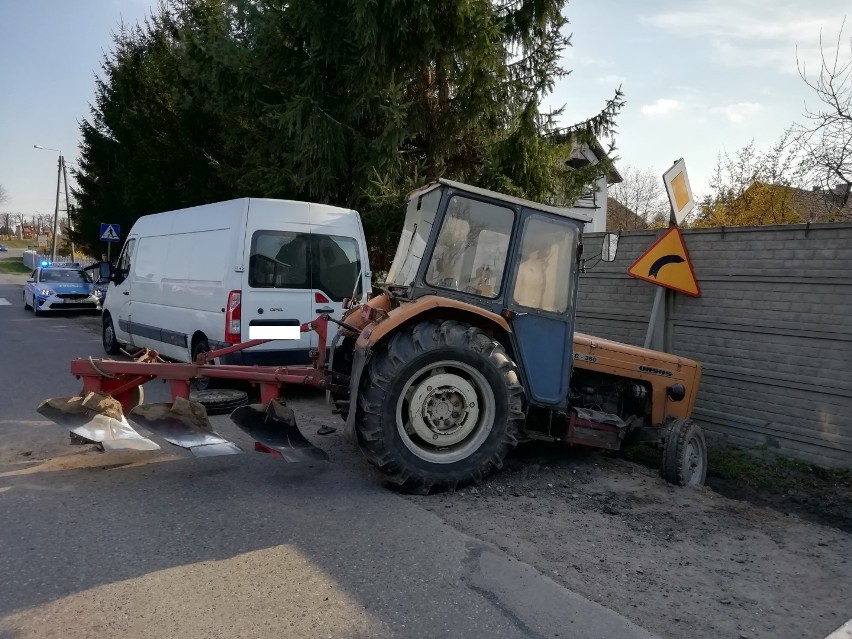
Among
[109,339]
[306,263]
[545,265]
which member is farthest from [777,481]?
[109,339]

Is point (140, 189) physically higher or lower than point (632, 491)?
higher

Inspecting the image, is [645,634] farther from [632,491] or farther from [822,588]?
[632,491]

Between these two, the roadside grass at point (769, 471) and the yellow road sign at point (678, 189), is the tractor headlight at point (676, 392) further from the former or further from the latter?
the yellow road sign at point (678, 189)

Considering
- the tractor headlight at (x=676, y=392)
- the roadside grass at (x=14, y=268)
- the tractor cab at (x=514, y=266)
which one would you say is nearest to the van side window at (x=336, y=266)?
the tractor cab at (x=514, y=266)

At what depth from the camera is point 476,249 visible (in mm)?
5551

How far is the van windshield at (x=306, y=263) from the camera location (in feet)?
27.9

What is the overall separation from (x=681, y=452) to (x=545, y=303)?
1.72 metres

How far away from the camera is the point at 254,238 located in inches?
332

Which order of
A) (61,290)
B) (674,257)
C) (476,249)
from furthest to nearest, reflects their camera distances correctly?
(61,290)
(674,257)
(476,249)

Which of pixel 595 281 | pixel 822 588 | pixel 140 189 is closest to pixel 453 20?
pixel 595 281

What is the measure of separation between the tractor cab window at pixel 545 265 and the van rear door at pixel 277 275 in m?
3.97

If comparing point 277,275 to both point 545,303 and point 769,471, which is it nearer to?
point 545,303

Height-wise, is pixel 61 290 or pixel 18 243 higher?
pixel 18 243

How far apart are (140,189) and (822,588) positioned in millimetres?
20816
